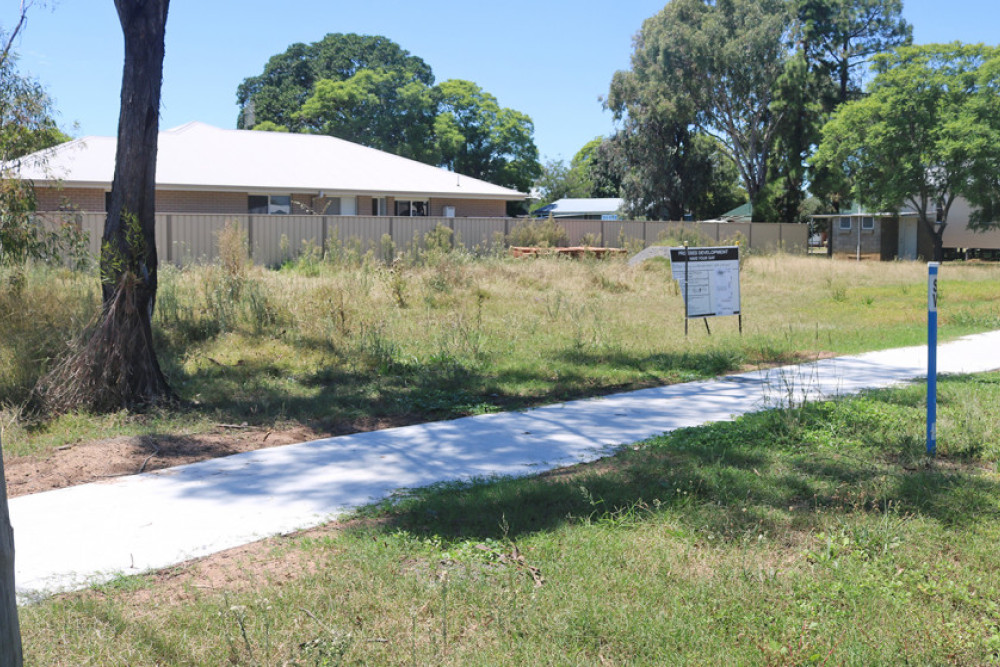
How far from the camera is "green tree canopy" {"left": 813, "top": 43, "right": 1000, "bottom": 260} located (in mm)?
40500

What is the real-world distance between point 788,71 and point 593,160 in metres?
45.0

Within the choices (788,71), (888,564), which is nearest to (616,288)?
(888,564)

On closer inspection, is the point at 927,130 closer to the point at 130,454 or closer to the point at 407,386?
the point at 407,386

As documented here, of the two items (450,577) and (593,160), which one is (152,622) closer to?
(450,577)

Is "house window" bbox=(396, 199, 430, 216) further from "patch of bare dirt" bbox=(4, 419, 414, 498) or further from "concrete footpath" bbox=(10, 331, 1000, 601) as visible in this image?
"patch of bare dirt" bbox=(4, 419, 414, 498)

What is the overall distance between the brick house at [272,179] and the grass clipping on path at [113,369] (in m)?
19.3

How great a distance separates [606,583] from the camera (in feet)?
15.3

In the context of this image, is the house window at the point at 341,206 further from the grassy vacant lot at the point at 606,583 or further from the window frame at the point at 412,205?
the grassy vacant lot at the point at 606,583

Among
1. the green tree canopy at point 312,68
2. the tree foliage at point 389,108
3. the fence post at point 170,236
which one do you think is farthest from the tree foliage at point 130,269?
the green tree canopy at point 312,68

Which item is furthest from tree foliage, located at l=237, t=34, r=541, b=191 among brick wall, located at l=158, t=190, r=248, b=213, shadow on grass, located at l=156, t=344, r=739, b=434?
shadow on grass, located at l=156, t=344, r=739, b=434

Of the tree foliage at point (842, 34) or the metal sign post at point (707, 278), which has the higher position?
the tree foliage at point (842, 34)

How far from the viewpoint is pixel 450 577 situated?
471 centimetres

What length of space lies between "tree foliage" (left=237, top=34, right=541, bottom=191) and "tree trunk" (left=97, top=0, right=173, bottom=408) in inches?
2292

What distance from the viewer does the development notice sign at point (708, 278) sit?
14016 millimetres
